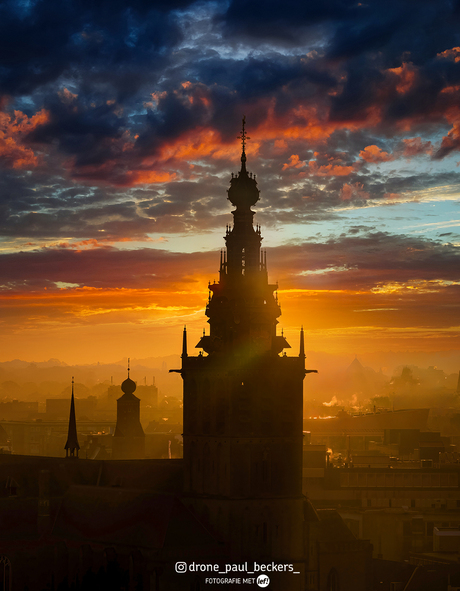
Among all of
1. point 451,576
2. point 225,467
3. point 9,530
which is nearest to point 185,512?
point 225,467

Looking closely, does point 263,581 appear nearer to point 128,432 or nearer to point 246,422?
point 246,422

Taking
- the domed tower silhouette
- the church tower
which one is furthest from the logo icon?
the domed tower silhouette

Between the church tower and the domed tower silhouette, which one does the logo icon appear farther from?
the domed tower silhouette

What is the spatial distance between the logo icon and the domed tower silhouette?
61622mm

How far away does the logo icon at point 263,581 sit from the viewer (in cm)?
8956

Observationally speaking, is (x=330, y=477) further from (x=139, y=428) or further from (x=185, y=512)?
(x=185, y=512)

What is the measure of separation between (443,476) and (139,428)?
55.8m

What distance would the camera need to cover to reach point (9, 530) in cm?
10044

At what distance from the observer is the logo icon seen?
294 ft

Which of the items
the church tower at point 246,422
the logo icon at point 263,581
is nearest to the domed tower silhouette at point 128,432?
the church tower at point 246,422

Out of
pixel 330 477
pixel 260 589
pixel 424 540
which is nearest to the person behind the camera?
pixel 260 589

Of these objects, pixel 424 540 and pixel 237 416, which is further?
pixel 424 540

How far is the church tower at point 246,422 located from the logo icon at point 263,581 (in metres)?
0.66

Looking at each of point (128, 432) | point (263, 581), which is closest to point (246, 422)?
point (263, 581)
